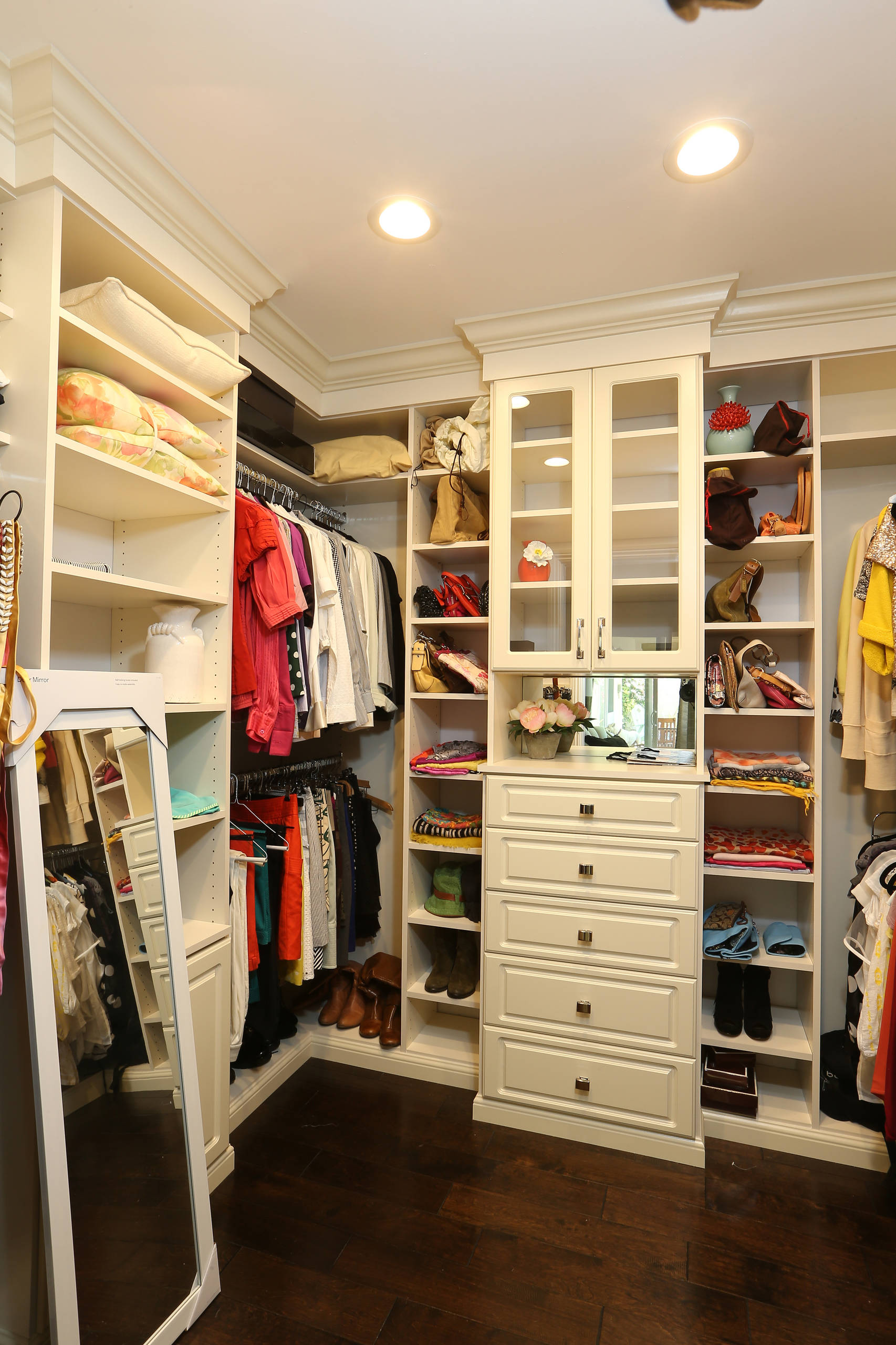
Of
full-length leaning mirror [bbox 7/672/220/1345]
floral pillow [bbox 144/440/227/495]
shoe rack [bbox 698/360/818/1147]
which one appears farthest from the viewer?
shoe rack [bbox 698/360/818/1147]

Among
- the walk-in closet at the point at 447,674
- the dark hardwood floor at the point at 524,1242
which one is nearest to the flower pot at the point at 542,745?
the walk-in closet at the point at 447,674

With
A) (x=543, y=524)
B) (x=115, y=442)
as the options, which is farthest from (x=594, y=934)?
(x=115, y=442)

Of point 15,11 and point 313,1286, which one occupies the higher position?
point 15,11

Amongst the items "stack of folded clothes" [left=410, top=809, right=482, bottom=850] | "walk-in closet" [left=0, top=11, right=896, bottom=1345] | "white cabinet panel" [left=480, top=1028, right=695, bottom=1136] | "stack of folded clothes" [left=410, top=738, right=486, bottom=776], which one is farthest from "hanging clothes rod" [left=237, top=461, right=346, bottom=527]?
"white cabinet panel" [left=480, top=1028, right=695, bottom=1136]

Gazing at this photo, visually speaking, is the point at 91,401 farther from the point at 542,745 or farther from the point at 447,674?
the point at 542,745

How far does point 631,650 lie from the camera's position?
228 cm

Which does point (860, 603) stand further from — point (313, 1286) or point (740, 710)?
point (313, 1286)

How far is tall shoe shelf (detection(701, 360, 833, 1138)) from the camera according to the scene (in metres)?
2.21

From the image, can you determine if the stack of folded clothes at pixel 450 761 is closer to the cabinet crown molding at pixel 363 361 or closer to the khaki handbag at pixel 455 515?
the khaki handbag at pixel 455 515

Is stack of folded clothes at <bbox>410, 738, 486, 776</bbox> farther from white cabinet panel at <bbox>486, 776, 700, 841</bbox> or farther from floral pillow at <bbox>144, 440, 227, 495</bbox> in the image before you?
floral pillow at <bbox>144, 440, 227, 495</bbox>

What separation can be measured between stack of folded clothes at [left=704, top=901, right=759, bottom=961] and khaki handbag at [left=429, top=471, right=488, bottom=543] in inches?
61.2

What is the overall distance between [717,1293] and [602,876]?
3.22 ft

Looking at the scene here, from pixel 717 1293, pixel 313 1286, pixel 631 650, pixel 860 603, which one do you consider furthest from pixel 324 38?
pixel 717 1293

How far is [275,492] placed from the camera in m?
2.51
